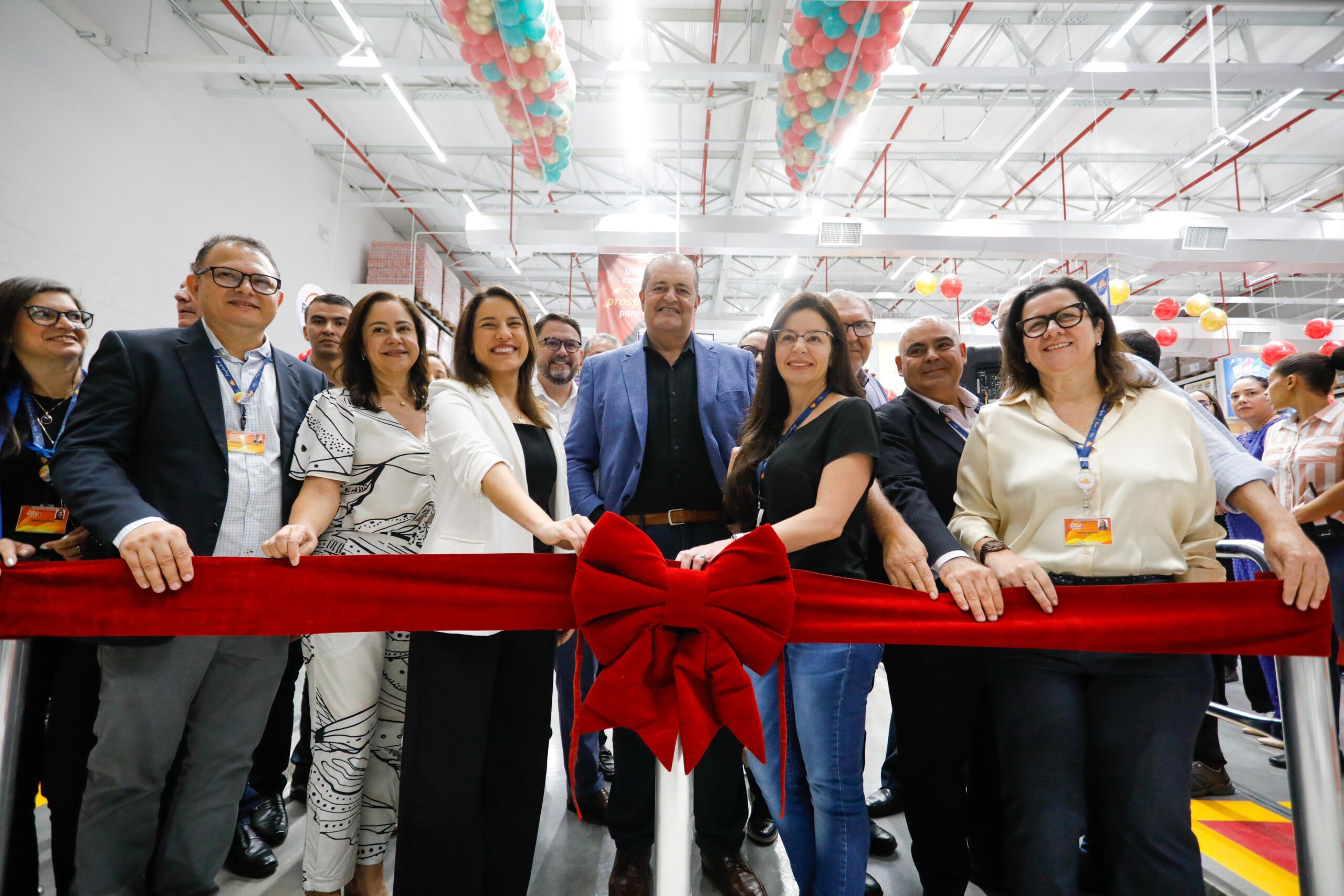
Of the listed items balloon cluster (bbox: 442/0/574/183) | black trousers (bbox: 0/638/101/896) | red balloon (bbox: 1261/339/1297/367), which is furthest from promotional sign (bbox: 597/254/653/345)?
red balloon (bbox: 1261/339/1297/367)

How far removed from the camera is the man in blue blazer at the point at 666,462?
6.33 ft

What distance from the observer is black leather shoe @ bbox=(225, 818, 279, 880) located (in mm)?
2037

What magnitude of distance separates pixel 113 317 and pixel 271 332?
93.8 inches

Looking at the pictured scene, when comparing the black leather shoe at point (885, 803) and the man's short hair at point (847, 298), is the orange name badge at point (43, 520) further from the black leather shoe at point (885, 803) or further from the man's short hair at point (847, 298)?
the black leather shoe at point (885, 803)

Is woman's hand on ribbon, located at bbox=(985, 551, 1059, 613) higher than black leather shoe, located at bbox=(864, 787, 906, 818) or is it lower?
higher

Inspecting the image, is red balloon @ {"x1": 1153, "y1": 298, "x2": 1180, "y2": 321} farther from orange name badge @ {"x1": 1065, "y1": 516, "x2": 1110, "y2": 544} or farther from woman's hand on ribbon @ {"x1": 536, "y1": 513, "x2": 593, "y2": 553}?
woman's hand on ribbon @ {"x1": 536, "y1": 513, "x2": 593, "y2": 553}

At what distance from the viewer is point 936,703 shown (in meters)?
1.80

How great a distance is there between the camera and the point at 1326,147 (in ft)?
29.1

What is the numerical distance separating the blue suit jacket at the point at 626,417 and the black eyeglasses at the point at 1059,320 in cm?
88

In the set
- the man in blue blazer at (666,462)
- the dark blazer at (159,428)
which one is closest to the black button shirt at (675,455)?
the man in blue blazer at (666,462)

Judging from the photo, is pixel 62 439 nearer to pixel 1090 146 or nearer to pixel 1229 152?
pixel 1090 146

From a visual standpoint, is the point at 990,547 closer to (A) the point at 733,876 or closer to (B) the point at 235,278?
(A) the point at 733,876

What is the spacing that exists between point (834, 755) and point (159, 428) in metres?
1.82

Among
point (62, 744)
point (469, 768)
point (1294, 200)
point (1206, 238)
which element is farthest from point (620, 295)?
point (1294, 200)
